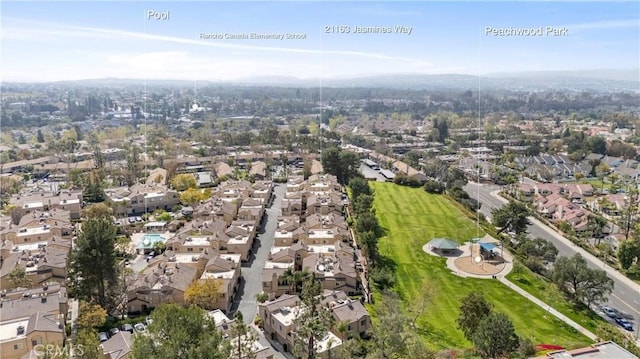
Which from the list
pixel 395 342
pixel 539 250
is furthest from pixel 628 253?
pixel 395 342

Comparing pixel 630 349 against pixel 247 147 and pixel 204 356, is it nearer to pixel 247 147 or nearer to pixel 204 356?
pixel 204 356

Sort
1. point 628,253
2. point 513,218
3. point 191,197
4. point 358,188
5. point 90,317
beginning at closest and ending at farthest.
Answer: point 90,317, point 628,253, point 513,218, point 191,197, point 358,188

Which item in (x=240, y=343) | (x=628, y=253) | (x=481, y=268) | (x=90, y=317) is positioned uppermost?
(x=240, y=343)

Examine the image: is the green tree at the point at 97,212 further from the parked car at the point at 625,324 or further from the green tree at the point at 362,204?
the parked car at the point at 625,324

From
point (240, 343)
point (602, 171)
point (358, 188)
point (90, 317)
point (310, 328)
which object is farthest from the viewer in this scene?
point (602, 171)

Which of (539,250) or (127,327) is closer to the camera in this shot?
(127,327)

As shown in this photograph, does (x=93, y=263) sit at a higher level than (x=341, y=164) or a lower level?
lower

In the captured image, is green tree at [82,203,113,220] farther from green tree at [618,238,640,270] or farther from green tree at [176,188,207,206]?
green tree at [618,238,640,270]

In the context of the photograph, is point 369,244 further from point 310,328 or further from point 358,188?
point 358,188
